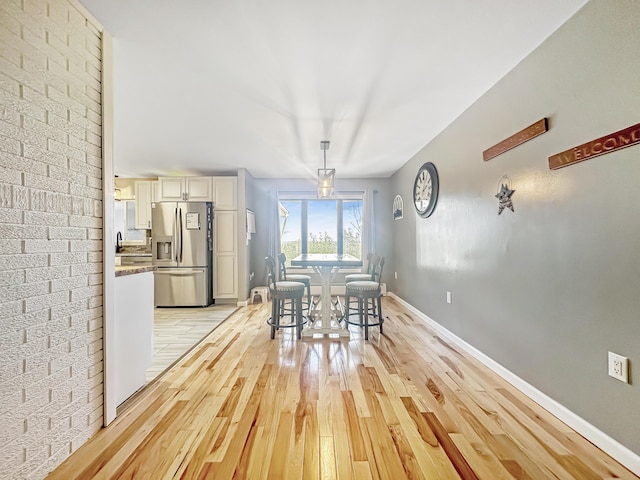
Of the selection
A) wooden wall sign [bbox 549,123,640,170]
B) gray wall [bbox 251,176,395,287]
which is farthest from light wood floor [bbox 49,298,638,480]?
gray wall [bbox 251,176,395,287]

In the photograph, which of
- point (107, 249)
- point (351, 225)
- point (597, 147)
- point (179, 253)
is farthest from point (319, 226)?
point (597, 147)

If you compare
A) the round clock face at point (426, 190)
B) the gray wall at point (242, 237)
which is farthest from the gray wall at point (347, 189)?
A: the round clock face at point (426, 190)

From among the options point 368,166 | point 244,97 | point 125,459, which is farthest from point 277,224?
point 125,459

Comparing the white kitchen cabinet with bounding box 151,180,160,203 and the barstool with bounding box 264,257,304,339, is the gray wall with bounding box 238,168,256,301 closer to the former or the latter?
the white kitchen cabinet with bounding box 151,180,160,203

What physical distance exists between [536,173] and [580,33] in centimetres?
76

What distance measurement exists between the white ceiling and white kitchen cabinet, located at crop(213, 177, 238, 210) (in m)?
1.45

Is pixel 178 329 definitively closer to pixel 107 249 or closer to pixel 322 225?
pixel 107 249

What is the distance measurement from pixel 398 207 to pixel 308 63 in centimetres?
366

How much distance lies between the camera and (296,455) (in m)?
1.50

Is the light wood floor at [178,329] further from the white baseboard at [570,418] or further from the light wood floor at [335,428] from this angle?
the white baseboard at [570,418]

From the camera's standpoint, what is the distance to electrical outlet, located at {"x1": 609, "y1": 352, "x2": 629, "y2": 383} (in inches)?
56.6

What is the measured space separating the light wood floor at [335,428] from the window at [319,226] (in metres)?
3.68

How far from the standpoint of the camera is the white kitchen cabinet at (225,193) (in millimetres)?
5242

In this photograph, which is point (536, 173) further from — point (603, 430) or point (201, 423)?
point (201, 423)
